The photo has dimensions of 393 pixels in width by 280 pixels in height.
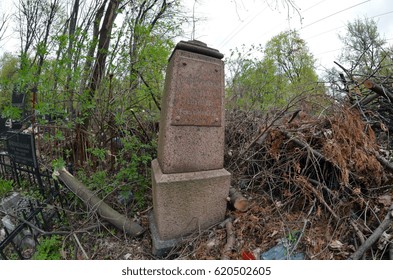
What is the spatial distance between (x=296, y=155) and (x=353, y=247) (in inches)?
41.7

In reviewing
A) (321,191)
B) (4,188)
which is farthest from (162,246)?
(4,188)

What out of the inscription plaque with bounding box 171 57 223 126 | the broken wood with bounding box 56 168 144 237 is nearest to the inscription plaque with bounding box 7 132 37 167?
the broken wood with bounding box 56 168 144 237

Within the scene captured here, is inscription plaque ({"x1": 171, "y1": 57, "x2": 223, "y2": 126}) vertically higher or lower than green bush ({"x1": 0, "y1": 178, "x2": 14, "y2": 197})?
higher

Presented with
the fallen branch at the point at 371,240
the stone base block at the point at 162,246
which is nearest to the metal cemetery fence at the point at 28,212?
the stone base block at the point at 162,246

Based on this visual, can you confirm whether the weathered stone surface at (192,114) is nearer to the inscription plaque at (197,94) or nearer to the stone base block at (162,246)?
the inscription plaque at (197,94)

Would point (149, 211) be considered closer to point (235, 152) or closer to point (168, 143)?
point (168, 143)

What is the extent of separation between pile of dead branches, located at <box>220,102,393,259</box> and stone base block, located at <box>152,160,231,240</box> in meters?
0.36

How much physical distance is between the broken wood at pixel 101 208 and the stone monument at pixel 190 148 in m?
0.38

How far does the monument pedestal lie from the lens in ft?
6.97

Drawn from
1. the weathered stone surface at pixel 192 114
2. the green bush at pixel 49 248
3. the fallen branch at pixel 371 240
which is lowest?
the green bush at pixel 49 248

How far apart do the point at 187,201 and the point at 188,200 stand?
1cm

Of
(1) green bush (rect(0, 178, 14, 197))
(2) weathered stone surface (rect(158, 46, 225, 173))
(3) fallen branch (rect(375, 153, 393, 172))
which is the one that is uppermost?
(2) weathered stone surface (rect(158, 46, 225, 173))

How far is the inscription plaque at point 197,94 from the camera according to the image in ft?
6.98

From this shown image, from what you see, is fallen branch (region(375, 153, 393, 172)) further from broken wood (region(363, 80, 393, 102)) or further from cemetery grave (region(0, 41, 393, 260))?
broken wood (region(363, 80, 393, 102))
